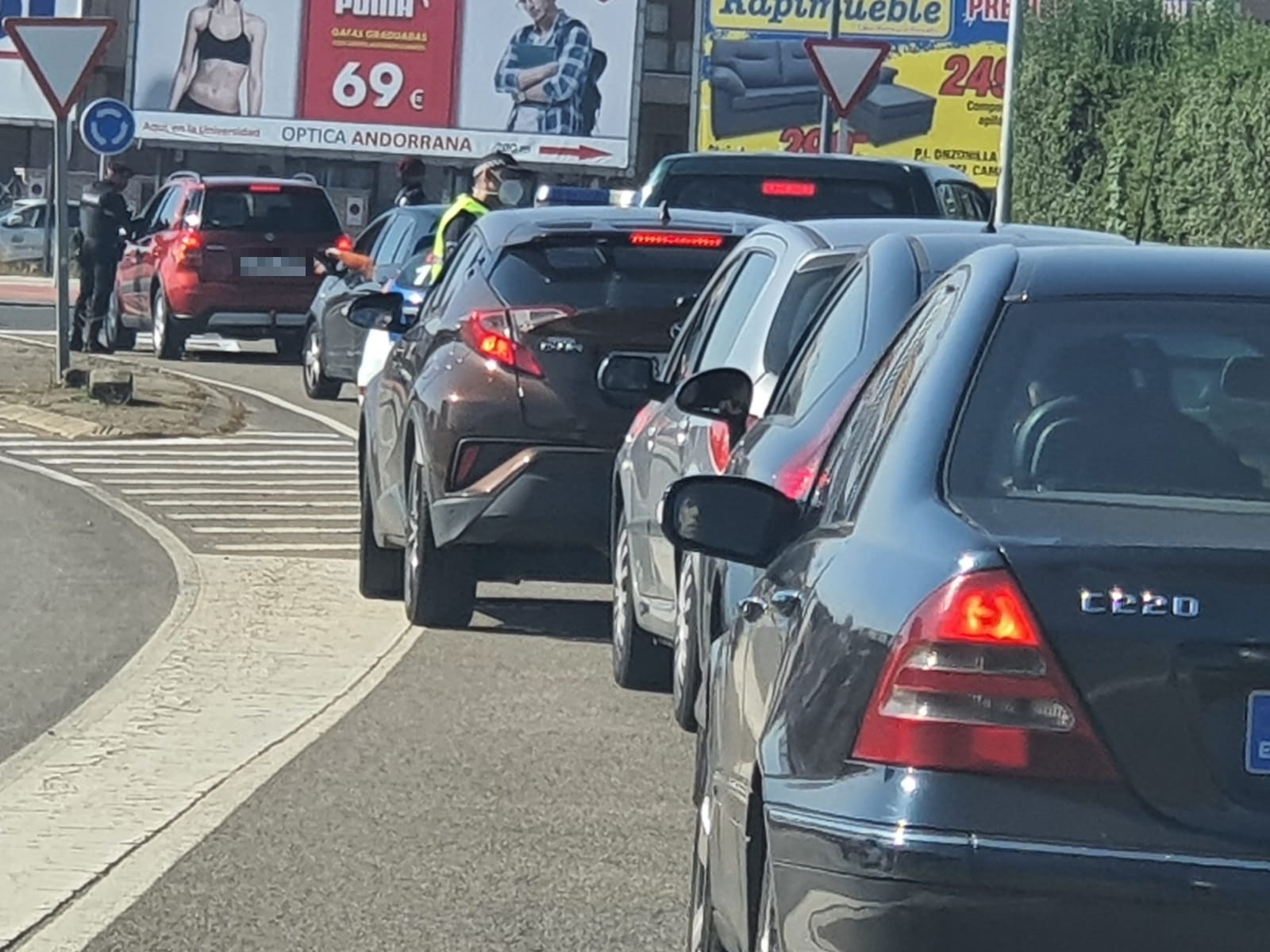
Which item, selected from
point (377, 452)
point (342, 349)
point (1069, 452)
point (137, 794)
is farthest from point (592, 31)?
point (1069, 452)

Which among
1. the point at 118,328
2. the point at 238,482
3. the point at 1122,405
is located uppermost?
the point at 1122,405

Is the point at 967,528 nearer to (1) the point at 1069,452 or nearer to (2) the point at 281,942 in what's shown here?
(1) the point at 1069,452

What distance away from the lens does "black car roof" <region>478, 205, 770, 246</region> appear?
10992 millimetres

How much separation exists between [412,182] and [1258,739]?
820 inches

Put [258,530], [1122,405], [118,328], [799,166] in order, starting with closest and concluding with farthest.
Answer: [1122,405] < [258,530] < [799,166] < [118,328]

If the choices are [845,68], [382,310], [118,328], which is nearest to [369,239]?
[845,68]

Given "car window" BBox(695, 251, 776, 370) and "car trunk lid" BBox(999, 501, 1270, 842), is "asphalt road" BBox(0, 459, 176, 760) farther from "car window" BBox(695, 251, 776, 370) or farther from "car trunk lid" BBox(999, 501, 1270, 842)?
"car trunk lid" BBox(999, 501, 1270, 842)

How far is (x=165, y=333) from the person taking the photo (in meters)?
27.5

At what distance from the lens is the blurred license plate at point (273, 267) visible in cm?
2716

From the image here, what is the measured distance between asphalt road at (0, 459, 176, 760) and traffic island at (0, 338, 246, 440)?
305 cm

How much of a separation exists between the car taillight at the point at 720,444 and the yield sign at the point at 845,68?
14.5 meters

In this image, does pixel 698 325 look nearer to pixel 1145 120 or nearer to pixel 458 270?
pixel 458 270

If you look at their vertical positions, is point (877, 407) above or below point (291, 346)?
above

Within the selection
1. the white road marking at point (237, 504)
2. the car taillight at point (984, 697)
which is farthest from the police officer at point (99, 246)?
the car taillight at point (984, 697)
